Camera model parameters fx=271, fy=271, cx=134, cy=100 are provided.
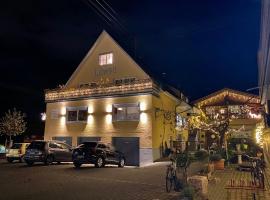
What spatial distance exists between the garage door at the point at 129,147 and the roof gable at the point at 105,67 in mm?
5853

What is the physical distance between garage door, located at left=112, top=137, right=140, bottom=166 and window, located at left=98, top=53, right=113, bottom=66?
7.91 m

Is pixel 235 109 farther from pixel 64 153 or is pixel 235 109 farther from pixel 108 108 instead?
pixel 64 153

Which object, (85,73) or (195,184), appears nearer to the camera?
(195,184)

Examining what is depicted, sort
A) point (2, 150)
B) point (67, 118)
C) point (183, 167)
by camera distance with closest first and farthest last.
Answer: point (183, 167), point (67, 118), point (2, 150)

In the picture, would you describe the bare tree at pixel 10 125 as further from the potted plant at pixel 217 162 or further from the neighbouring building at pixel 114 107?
the potted plant at pixel 217 162

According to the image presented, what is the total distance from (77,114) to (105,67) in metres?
5.60

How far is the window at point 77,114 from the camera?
27359 millimetres

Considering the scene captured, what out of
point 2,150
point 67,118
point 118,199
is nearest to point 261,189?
point 118,199

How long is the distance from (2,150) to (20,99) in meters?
13.5

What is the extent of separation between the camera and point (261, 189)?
32.8 ft

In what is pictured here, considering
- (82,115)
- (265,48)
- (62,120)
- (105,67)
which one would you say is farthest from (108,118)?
(265,48)

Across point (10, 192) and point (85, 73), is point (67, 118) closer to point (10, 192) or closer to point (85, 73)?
point (85, 73)

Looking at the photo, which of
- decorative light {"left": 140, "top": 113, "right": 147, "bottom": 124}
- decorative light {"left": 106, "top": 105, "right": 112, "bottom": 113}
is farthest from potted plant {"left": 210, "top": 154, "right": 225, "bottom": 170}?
decorative light {"left": 106, "top": 105, "right": 112, "bottom": 113}

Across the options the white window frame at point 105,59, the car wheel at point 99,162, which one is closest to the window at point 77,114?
the white window frame at point 105,59
